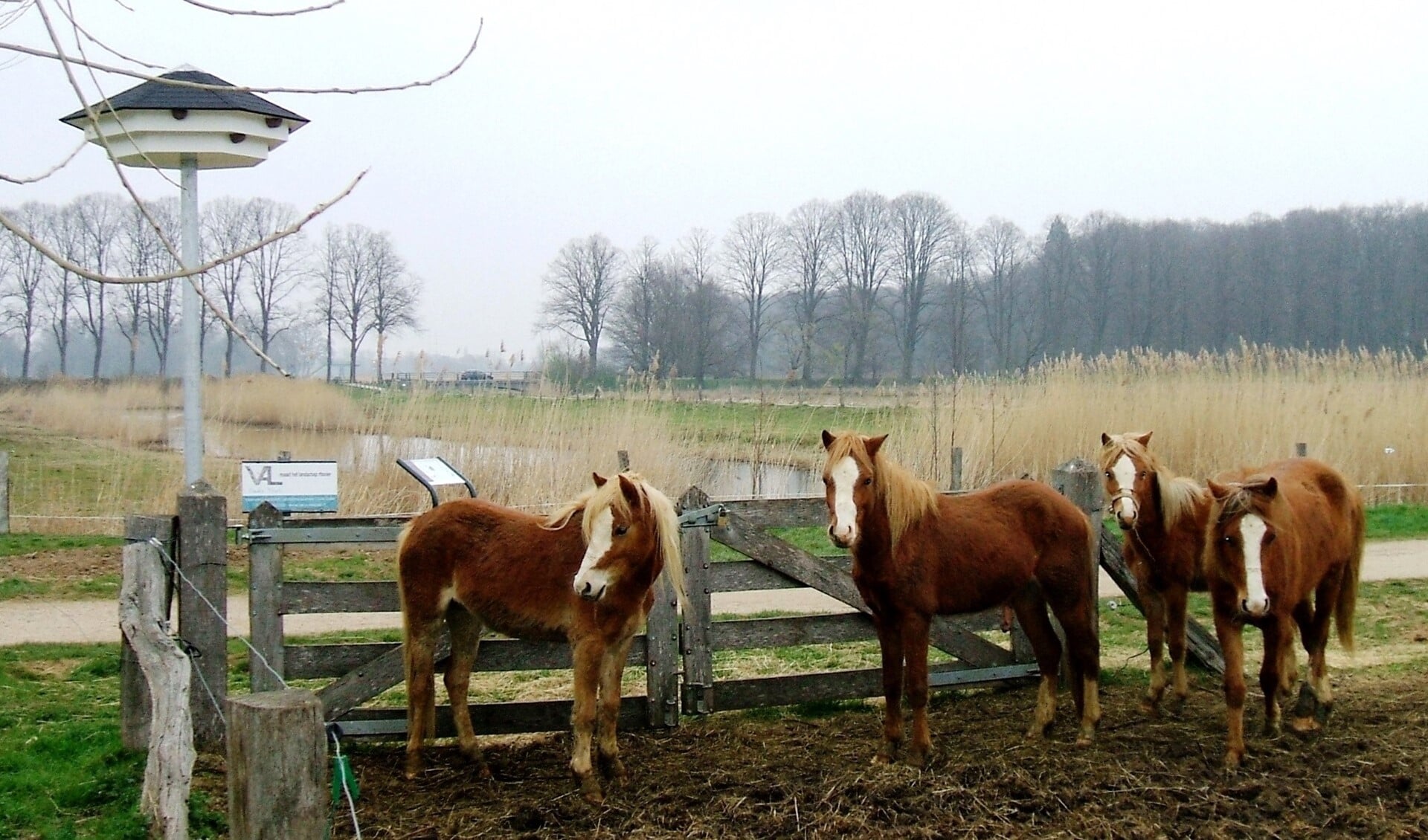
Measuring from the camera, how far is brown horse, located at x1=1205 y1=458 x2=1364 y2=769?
539 centimetres

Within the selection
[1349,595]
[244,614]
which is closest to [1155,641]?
[1349,595]

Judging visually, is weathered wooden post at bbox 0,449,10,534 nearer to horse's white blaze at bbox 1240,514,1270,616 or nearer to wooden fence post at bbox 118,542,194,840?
wooden fence post at bbox 118,542,194,840

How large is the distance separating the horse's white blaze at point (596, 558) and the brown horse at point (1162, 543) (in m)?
2.95

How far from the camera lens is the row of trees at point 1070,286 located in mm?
37938

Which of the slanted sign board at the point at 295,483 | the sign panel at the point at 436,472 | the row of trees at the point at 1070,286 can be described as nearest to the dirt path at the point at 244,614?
the slanted sign board at the point at 295,483

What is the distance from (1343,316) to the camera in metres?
38.8

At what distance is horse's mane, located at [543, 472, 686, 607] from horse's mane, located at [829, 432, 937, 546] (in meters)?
0.83

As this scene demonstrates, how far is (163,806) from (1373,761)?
5.22 meters

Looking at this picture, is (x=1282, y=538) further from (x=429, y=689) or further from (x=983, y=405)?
(x=983, y=405)

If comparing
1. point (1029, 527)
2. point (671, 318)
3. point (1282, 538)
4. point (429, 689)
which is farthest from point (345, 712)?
point (671, 318)

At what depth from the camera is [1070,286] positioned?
41.1m

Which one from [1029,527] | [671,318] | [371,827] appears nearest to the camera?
[371,827]

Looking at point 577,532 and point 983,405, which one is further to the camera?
point 983,405

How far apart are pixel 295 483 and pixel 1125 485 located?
21.0 feet
